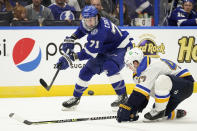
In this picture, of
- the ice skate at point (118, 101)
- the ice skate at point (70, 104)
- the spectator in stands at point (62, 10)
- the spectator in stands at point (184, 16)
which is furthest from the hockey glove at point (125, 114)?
the spectator in stands at point (184, 16)

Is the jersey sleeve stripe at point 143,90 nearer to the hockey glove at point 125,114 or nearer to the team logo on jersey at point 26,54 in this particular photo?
the hockey glove at point 125,114

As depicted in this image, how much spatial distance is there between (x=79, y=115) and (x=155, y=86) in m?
0.97

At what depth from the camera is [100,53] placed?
446cm

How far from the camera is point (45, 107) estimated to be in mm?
4574

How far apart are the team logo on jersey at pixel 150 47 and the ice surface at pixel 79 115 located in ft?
2.70

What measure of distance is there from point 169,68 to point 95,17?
1043 mm

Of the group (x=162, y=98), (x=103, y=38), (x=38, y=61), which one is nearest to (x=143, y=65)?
(x=162, y=98)

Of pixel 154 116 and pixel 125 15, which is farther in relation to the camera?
pixel 125 15

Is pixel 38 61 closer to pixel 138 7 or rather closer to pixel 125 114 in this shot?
pixel 138 7

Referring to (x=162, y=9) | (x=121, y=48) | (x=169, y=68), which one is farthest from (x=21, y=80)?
(x=169, y=68)

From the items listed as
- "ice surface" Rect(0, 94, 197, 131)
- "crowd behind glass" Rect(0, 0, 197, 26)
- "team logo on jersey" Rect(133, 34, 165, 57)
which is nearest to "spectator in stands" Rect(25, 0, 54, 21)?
"crowd behind glass" Rect(0, 0, 197, 26)

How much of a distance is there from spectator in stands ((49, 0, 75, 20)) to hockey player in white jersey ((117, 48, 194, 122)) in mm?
2556

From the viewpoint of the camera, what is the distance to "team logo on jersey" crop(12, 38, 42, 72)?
5.58m

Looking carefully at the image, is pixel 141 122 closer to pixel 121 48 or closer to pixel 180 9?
pixel 121 48
